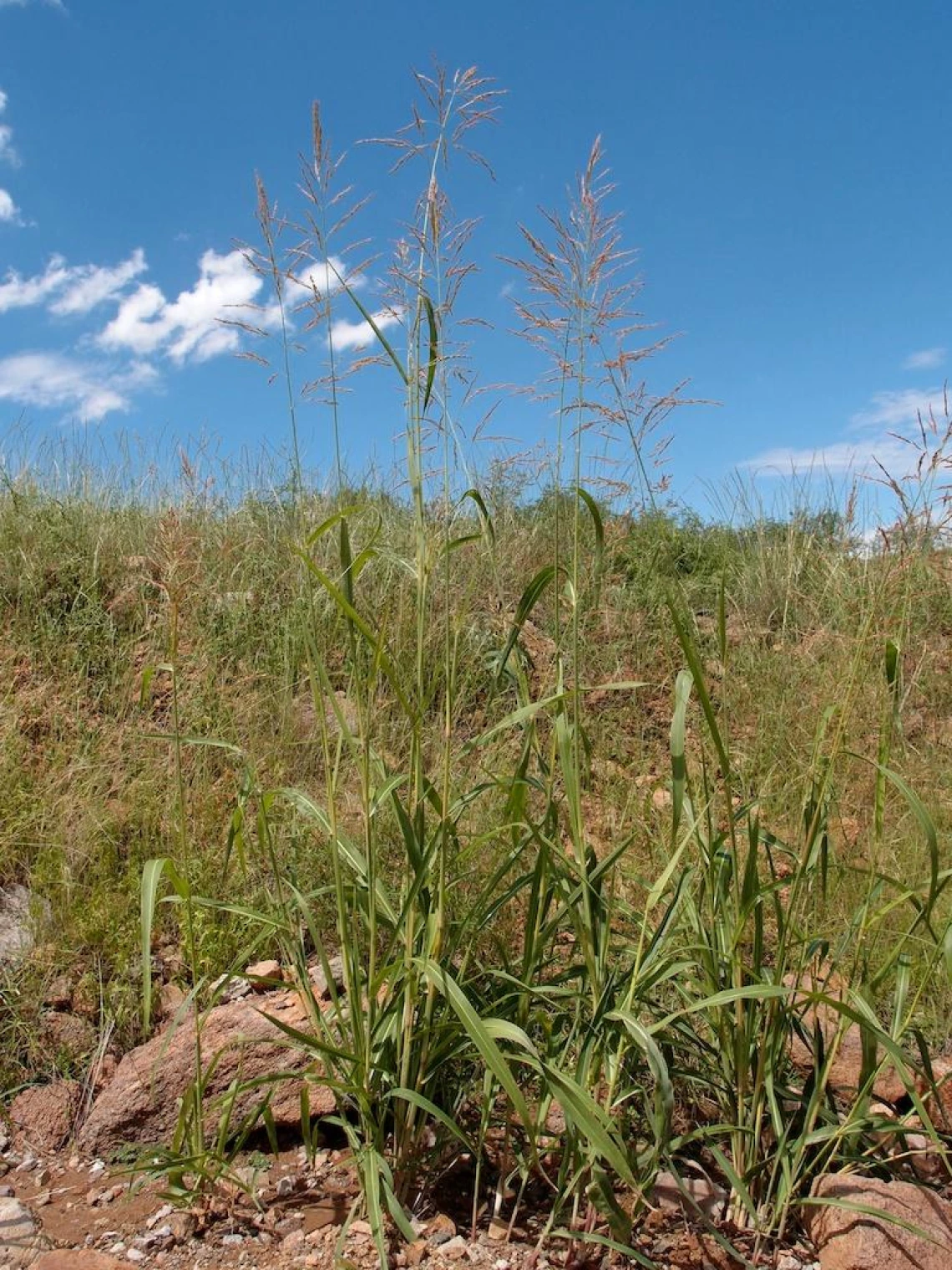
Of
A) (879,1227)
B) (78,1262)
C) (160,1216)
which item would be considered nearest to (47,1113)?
(160,1216)

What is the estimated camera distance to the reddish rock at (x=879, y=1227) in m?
1.89

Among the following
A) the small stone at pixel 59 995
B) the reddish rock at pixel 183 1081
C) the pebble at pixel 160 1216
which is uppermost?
the small stone at pixel 59 995

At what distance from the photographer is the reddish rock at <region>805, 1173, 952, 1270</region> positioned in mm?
1889

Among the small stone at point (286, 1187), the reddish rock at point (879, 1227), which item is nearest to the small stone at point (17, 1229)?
the small stone at point (286, 1187)

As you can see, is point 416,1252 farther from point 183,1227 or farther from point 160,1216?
point 160,1216

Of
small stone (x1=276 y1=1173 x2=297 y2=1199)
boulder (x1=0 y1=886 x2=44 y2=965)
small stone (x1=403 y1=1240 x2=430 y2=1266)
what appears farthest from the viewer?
boulder (x1=0 y1=886 x2=44 y2=965)

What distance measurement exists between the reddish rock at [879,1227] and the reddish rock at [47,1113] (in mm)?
1966

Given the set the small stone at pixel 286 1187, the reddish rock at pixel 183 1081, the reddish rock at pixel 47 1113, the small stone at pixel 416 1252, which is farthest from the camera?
the reddish rock at pixel 47 1113

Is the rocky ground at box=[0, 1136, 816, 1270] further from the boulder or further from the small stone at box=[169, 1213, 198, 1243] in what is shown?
the boulder

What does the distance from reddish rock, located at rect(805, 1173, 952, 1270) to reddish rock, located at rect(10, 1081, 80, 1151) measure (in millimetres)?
1966

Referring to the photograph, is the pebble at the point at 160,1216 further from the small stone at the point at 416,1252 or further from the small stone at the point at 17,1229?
the small stone at the point at 416,1252

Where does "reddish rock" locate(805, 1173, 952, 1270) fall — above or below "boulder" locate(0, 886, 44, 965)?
below

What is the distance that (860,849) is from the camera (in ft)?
12.3

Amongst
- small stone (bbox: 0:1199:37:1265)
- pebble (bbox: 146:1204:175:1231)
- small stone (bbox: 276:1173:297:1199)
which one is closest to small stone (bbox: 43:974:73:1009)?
small stone (bbox: 0:1199:37:1265)
